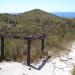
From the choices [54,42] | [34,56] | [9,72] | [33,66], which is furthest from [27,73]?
[54,42]

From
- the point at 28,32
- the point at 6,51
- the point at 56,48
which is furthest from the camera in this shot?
the point at 28,32

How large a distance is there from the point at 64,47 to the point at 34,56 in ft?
11.1

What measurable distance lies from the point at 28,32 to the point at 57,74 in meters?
9.16

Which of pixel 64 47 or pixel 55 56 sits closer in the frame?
pixel 55 56

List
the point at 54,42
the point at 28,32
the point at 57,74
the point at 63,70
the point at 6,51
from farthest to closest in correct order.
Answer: the point at 28,32
the point at 54,42
the point at 6,51
the point at 63,70
the point at 57,74

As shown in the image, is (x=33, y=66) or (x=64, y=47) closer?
(x=33, y=66)

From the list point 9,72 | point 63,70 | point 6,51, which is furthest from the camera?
point 6,51

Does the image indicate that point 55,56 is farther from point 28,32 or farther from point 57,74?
point 28,32

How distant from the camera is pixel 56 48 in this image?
42.1 ft

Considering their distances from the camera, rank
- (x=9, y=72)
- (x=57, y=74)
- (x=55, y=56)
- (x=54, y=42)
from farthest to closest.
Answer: (x=54, y=42), (x=55, y=56), (x=57, y=74), (x=9, y=72)

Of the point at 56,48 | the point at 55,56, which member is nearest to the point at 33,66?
the point at 55,56

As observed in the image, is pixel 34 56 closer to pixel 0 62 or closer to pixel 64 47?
pixel 0 62

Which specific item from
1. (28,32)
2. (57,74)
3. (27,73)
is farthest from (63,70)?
(28,32)

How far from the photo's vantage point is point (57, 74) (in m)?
8.54
